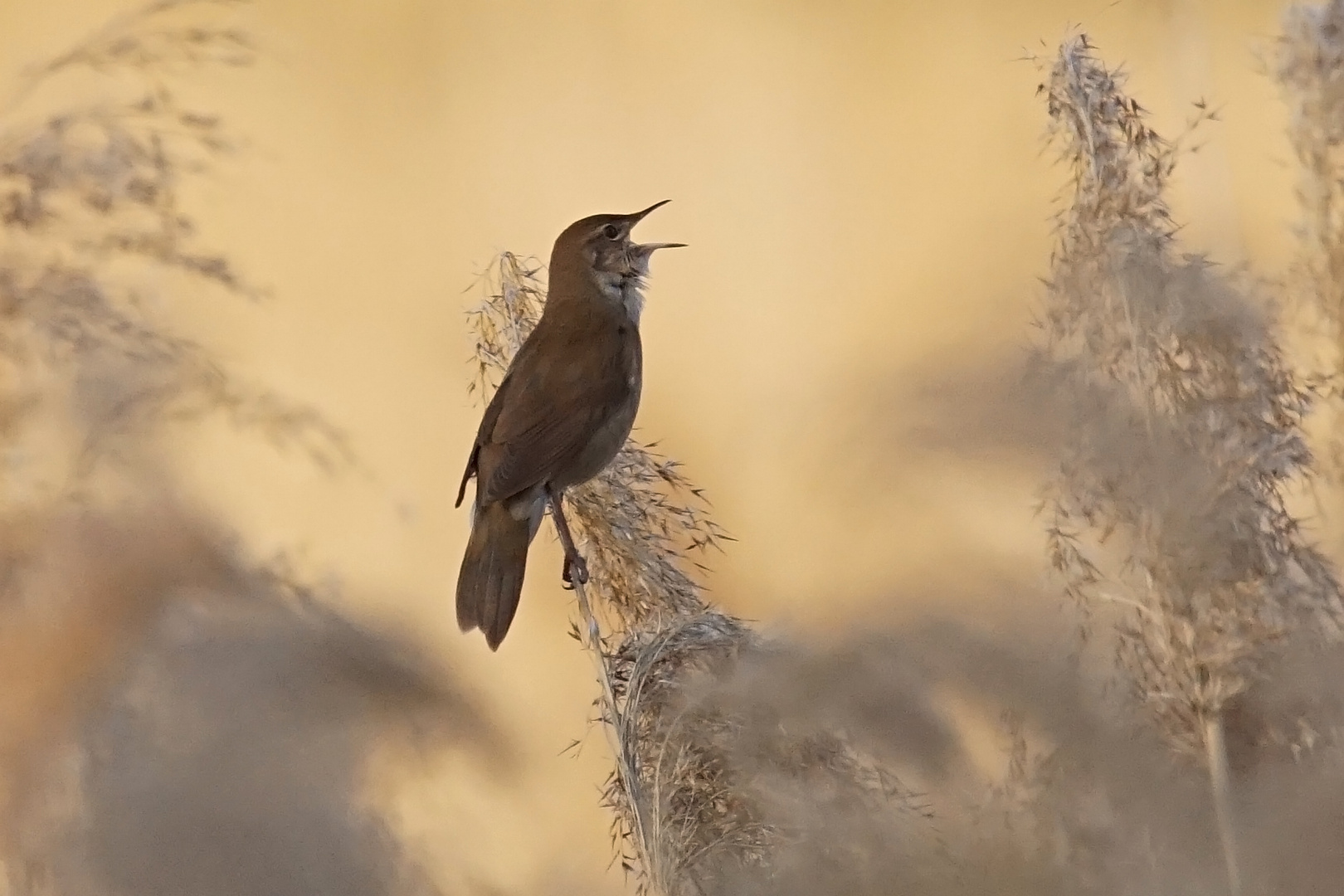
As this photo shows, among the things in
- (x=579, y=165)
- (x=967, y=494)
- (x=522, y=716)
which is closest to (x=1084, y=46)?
(x=967, y=494)

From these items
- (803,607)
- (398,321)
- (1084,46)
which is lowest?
(803,607)

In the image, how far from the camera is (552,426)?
1278 millimetres

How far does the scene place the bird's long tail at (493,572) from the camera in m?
1.25

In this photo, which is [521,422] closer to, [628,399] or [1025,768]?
[628,399]

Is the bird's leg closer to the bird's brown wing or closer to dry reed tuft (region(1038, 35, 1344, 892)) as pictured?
the bird's brown wing

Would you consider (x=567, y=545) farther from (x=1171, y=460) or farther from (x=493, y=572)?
(x=1171, y=460)

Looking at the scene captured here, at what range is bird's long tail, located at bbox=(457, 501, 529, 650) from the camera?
1.25 m

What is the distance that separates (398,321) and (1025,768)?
908 millimetres

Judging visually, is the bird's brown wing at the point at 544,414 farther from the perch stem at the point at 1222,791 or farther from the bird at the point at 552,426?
the perch stem at the point at 1222,791

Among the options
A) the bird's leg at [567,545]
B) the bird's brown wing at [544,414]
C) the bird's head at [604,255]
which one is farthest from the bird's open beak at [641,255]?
the bird's leg at [567,545]

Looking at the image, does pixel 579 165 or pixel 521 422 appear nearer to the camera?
pixel 521 422

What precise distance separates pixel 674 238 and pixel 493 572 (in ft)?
1.78

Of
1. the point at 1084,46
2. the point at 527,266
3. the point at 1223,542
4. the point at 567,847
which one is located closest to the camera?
the point at 1223,542

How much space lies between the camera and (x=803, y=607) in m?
1.42
